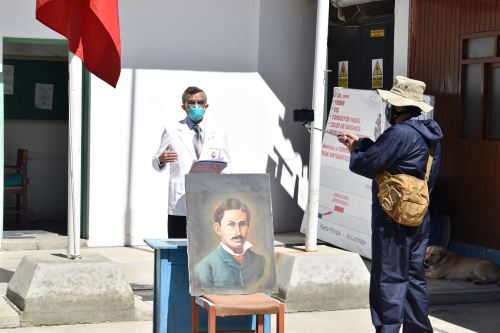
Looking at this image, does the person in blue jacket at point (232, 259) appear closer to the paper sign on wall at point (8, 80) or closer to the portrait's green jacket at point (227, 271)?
the portrait's green jacket at point (227, 271)

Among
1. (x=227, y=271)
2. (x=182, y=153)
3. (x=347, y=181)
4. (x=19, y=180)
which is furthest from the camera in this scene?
(x=19, y=180)

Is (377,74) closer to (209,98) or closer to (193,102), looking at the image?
(209,98)

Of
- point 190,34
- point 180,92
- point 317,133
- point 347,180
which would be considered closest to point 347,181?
point 347,180

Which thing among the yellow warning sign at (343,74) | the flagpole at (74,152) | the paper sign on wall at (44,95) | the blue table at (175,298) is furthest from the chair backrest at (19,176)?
the blue table at (175,298)

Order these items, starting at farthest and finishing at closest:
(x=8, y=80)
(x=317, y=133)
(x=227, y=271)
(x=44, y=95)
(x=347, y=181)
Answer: (x=44, y=95), (x=8, y=80), (x=347, y=181), (x=317, y=133), (x=227, y=271)

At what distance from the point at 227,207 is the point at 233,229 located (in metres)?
0.15

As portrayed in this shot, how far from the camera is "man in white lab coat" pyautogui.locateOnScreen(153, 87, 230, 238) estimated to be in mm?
7973

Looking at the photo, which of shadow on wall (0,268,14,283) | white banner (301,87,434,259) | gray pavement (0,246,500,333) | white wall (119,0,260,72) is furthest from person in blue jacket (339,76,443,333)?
white wall (119,0,260,72)

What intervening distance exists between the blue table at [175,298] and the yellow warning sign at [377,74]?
6029 millimetres

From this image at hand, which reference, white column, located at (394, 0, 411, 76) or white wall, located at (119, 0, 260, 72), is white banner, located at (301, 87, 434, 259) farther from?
white wall, located at (119, 0, 260, 72)

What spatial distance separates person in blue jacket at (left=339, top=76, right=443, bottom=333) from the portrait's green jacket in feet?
2.79

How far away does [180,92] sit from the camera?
39.6ft

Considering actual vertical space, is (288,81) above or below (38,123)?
above

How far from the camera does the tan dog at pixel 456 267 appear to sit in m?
9.88
